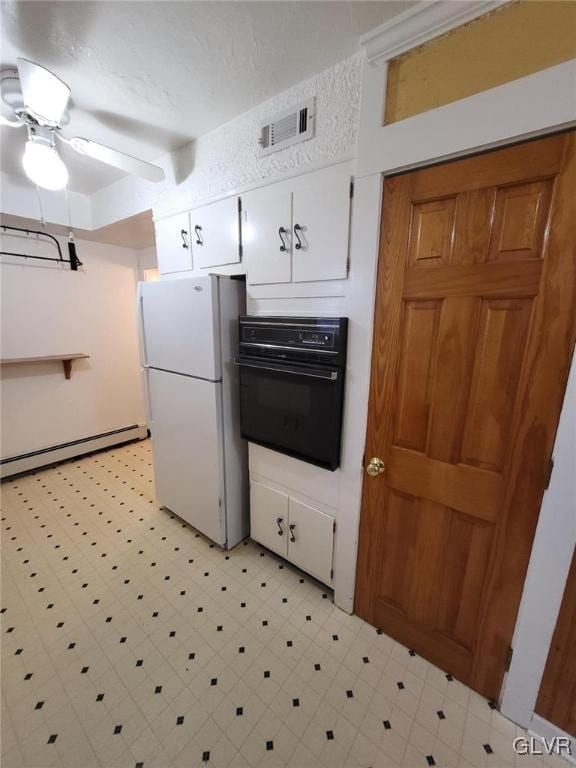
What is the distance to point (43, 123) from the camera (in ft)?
4.63

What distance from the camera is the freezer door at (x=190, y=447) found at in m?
1.80

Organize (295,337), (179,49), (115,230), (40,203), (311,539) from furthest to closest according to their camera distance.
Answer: (115,230) < (40,203) < (311,539) < (295,337) < (179,49)

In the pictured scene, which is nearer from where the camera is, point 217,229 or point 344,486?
point 344,486

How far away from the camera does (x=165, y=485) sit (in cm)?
227

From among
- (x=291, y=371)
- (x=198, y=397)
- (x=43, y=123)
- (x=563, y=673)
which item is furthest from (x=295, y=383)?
(x=43, y=123)

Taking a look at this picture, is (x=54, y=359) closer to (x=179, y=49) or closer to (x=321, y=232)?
(x=179, y=49)

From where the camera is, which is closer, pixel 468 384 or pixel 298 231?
pixel 468 384

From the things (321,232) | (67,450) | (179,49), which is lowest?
(67,450)

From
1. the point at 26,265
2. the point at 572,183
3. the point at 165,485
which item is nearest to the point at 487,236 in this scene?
the point at 572,183

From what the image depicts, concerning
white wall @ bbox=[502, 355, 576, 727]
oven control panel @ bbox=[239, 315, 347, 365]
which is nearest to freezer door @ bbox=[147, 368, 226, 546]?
oven control panel @ bbox=[239, 315, 347, 365]

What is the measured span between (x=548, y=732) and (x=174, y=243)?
2916 millimetres

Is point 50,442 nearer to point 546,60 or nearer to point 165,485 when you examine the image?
A: point 165,485

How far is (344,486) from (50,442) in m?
3.07

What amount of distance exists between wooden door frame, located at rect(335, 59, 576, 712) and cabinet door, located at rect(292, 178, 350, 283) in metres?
0.06
